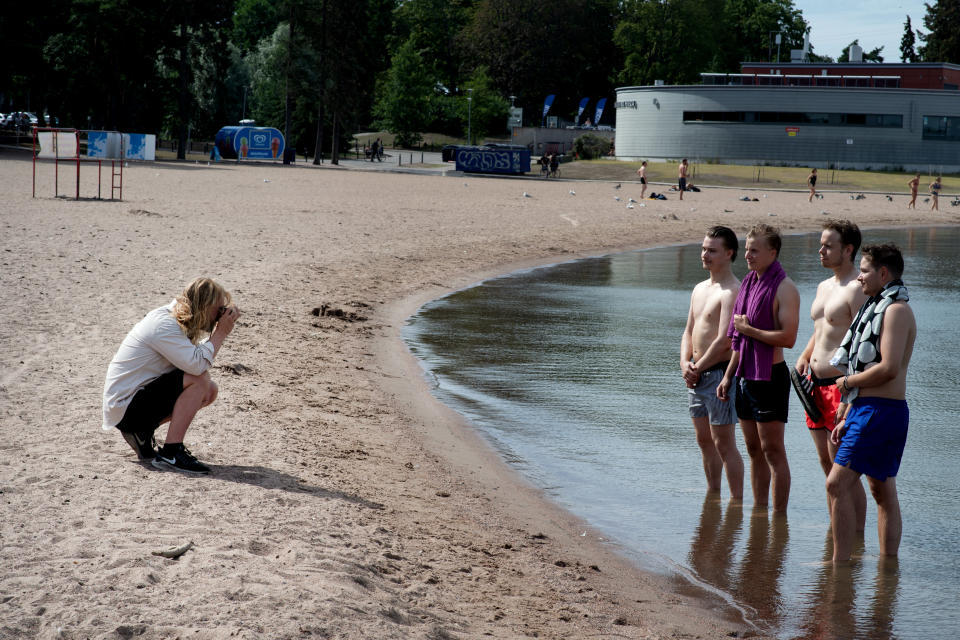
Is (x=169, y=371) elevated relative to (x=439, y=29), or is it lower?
lower

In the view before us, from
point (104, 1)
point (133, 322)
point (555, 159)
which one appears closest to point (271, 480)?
point (133, 322)

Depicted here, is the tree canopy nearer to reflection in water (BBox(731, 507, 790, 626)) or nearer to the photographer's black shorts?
the photographer's black shorts

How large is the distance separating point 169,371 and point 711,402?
3533mm

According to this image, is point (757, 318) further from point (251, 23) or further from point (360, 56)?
point (251, 23)

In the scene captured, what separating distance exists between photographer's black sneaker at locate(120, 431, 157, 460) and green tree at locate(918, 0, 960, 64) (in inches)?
4545

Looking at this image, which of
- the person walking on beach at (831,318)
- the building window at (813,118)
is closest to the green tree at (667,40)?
the building window at (813,118)

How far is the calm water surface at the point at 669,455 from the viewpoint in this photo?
5.66 m

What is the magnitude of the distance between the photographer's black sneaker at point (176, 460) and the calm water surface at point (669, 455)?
8.49 ft

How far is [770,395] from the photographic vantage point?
20.2 feet

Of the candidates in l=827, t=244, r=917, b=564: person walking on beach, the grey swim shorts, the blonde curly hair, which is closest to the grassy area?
the grey swim shorts

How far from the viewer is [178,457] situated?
634 cm

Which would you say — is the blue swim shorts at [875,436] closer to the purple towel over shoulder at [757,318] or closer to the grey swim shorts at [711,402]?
the purple towel over shoulder at [757,318]

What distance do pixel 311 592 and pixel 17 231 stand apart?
16892 mm

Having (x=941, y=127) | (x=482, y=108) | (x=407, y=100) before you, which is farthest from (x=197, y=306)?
(x=482, y=108)
